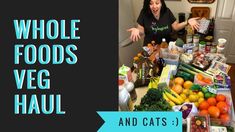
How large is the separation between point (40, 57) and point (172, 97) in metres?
1.19

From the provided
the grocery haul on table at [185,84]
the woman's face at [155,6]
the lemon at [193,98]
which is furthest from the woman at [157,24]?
the lemon at [193,98]

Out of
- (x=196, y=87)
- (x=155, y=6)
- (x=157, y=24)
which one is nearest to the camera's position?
(x=196, y=87)

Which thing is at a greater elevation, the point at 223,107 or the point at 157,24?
the point at 157,24

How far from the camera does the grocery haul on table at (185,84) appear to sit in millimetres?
1708

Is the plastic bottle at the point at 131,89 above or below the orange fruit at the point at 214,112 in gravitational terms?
above

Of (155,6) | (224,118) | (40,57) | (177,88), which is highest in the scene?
(155,6)

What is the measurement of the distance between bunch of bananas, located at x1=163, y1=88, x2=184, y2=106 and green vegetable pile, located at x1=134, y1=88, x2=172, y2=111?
0.59 ft

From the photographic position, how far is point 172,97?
1.90 meters

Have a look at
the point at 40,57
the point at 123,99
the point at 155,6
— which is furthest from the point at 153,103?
the point at 155,6

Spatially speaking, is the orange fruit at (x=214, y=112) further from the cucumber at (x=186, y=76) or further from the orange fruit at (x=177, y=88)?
the cucumber at (x=186, y=76)

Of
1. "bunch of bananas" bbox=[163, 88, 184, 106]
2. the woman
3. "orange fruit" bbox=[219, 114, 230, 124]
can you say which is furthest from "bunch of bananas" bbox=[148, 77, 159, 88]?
the woman

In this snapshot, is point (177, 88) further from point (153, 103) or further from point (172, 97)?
point (153, 103)

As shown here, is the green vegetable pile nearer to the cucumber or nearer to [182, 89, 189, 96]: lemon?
[182, 89, 189, 96]: lemon

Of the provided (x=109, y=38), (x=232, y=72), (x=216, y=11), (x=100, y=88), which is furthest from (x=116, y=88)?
(x=232, y=72)
